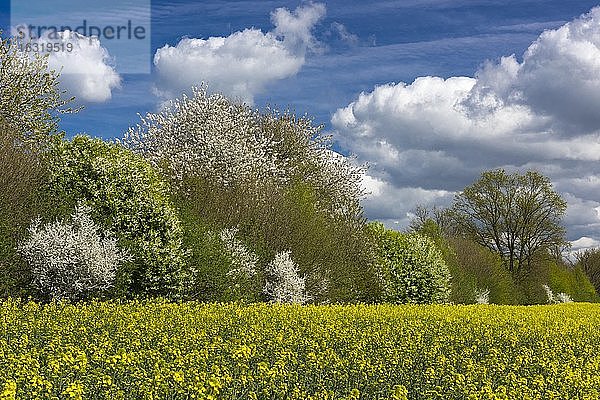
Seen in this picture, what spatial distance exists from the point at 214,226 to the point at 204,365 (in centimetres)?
1334

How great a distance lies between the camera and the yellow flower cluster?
7.45m

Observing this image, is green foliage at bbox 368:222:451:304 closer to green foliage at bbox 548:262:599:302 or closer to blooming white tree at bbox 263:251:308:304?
blooming white tree at bbox 263:251:308:304

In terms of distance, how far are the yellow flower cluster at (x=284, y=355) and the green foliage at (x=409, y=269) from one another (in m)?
13.6

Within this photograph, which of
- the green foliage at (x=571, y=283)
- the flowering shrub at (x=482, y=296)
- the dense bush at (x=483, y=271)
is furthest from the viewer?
the green foliage at (x=571, y=283)

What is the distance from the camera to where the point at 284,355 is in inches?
352

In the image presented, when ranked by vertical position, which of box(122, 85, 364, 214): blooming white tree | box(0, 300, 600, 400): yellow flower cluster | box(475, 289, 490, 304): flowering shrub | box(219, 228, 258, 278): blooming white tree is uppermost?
box(122, 85, 364, 214): blooming white tree

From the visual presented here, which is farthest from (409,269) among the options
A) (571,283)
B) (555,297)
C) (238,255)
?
(571,283)

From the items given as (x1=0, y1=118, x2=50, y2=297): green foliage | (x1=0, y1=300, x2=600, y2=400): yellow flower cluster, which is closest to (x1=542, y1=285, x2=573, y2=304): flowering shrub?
(x1=0, y1=300, x2=600, y2=400): yellow flower cluster

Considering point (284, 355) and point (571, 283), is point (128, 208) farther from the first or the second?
point (571, 283)

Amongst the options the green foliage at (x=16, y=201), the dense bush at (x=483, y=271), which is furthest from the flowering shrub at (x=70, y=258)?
the dense bush at (x=483, y=271)

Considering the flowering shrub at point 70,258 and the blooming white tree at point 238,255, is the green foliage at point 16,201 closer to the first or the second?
the flowering shrub at point 70,258

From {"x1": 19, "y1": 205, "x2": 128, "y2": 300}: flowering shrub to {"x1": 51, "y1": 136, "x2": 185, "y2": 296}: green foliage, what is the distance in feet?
3.45

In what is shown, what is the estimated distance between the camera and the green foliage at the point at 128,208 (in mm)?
18938

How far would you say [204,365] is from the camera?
830 centimetres
